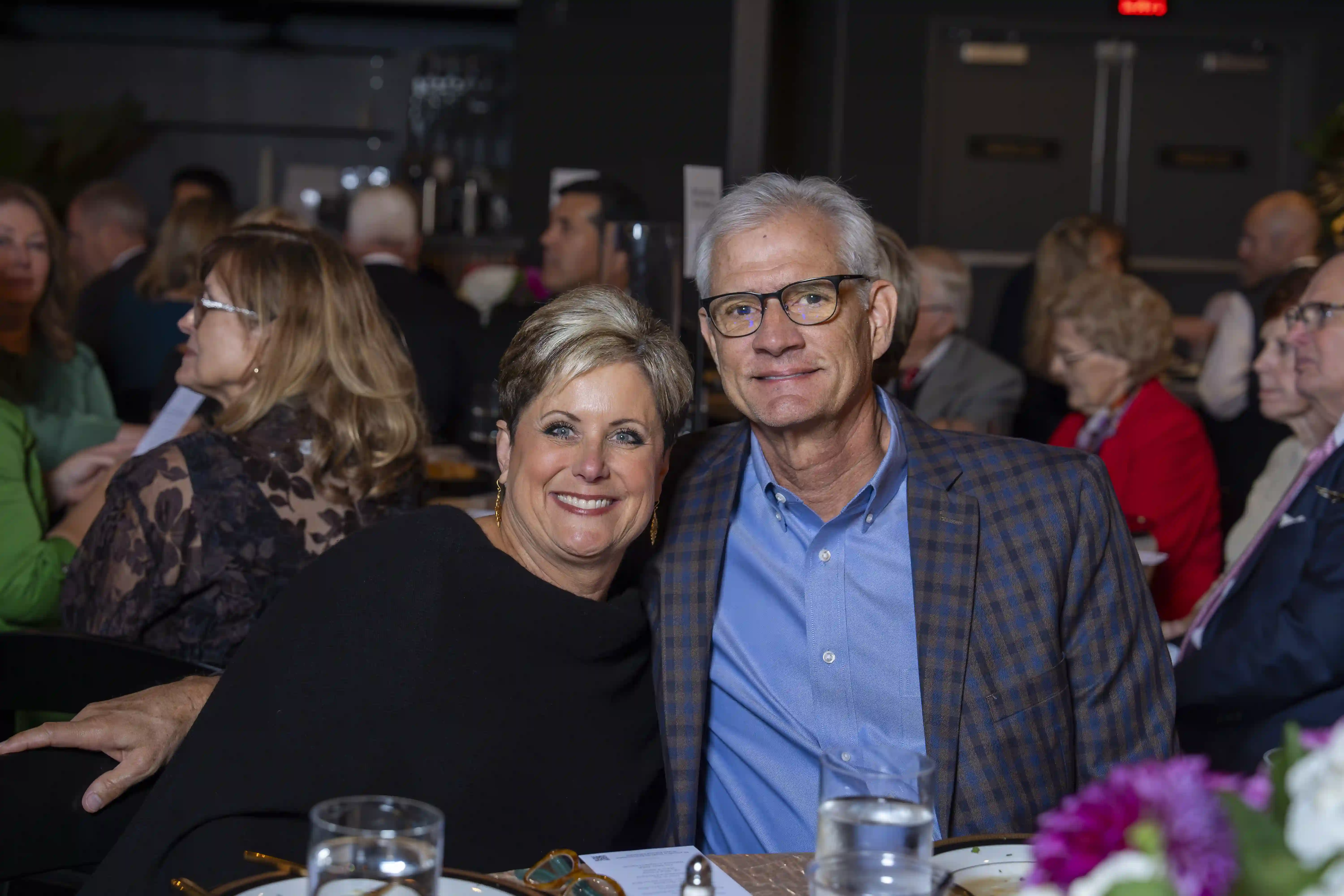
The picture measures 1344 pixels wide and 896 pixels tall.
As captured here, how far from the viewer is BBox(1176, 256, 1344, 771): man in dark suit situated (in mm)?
2398

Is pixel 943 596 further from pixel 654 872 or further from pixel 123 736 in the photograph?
pixel 123 736

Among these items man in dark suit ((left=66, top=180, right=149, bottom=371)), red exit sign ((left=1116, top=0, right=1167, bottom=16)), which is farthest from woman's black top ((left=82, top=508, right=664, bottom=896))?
red exit sign ((left=1116, top=0, right=1167, bottom=16))

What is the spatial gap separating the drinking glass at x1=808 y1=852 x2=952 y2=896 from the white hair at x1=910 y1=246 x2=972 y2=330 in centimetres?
388

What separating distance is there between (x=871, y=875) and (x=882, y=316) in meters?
1.29

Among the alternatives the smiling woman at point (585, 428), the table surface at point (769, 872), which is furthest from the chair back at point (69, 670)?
the table surface at point (769, 872)

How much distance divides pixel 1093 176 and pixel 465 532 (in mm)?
6751

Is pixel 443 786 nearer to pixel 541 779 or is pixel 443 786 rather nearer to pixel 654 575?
pixel 541 779

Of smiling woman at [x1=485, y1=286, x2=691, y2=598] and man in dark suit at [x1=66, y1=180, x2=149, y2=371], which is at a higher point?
man in dark suit at [x1=66, y1=180, x2=149, y2=371]

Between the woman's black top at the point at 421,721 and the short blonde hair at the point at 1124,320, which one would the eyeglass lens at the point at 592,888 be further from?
the short blonde hair at the point at 1124,320

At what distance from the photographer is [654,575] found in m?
2.04

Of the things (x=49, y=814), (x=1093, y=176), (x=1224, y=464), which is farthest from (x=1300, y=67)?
(x=49, y=814)

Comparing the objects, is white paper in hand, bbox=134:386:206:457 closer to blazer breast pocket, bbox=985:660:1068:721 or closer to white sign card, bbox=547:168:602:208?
blazer breast pocket, bbox=985:660:1068:721

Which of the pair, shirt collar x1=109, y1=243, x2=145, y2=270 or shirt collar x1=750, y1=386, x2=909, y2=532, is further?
shirt collar x1=109, y1=243, x2=145, y2=270

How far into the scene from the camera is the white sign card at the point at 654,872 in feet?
4.39
